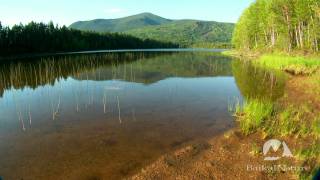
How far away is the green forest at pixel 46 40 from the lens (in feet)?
295

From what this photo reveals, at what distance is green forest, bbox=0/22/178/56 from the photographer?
89812 mm

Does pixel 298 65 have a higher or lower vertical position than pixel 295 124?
higher

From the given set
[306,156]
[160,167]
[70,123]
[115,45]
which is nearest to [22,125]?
[70,123]

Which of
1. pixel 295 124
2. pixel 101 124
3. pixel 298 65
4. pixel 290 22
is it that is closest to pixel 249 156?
pixel 295 124

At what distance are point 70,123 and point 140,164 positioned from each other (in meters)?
7.50

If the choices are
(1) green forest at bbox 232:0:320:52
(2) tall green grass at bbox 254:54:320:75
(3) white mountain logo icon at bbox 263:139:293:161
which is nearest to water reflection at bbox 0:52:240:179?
(3) white mountain logo icon at bbox 263:139:293:161

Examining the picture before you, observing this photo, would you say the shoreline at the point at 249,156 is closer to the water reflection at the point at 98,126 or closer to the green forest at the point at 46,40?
the water reflection at the point at 98,126

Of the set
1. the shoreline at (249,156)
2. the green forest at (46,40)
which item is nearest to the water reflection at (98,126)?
the shoreline at (249,156)

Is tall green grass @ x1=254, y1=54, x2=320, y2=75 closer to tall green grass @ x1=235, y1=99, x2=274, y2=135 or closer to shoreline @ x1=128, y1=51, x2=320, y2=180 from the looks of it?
tall green grass @ x1=235, y1=99, x2=274, y2=135

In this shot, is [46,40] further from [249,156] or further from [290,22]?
[249,156]

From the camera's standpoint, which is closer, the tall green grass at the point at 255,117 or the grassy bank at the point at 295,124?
the grassy bank at the point at 295,124

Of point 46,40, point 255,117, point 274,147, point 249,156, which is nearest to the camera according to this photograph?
point 249,156

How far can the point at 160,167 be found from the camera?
11031 millimetres

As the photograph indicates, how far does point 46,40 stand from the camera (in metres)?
109
